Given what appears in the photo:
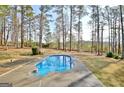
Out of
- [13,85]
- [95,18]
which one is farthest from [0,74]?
[95,18]

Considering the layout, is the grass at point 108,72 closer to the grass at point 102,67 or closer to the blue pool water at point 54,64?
the grass at point 102,67

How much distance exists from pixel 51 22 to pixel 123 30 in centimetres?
501

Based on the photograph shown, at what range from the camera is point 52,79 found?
9.98 m

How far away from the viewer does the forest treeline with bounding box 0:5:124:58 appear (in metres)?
14.4

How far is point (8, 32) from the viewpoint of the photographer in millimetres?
19000

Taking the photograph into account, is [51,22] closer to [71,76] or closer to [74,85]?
[71,76]

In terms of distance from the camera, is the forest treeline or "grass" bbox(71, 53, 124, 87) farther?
the forest treeline

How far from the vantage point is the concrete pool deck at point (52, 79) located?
9341 mm

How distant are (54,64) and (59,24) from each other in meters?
2.74

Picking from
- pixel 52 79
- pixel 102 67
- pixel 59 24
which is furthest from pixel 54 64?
pixel 52 79

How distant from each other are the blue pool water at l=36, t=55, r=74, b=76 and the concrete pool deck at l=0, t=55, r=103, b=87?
1.82 ft

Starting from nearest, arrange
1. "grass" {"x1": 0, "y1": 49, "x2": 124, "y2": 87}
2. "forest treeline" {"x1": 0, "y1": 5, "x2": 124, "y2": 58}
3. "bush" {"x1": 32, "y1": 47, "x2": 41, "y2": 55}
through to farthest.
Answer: "grass" {"x1": 0, "y1": 49, "x2": 124, "y2": 87} → "bush" {"x1": 32, "y1": 47, "x2": 41, "y2": 55} → "forest treeline" {"x1": 0, "y1": 5, "x2": 124, "y2": 58}

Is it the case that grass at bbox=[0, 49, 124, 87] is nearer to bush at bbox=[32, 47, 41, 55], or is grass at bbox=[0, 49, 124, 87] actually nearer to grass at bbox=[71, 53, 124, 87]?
grass at bbox=[71, 53, 124, 87]

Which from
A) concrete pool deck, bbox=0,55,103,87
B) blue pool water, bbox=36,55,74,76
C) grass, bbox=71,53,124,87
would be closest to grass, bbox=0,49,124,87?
grass, bbox=71,53,124,87
